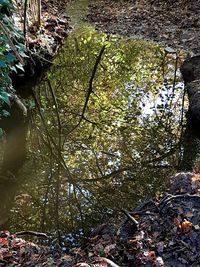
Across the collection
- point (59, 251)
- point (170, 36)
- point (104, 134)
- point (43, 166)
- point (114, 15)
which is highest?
point (114, 15)

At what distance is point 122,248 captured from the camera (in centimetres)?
418

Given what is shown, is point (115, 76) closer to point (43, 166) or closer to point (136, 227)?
point (43, 166)

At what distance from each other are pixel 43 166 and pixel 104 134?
141cm

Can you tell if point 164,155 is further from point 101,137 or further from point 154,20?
point 154,20

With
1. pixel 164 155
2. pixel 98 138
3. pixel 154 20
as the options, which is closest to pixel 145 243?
pixel 164 155

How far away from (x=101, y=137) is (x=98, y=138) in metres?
0.07

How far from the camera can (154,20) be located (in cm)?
1369

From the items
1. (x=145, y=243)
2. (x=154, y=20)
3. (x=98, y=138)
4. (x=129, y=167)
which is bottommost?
(x=145, y=243)

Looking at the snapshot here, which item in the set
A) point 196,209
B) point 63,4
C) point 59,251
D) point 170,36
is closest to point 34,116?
point 59,251

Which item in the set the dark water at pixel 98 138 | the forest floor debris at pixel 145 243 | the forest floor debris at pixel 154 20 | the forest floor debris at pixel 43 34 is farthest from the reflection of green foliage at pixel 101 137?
the forest floor debris at pixel 154 20

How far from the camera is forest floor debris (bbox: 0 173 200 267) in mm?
3963

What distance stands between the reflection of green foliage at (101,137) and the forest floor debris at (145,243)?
2.89 ft

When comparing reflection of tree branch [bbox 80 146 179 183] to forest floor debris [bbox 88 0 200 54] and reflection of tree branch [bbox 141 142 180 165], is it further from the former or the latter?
forest floor debris [bbox 88 0 200 54]

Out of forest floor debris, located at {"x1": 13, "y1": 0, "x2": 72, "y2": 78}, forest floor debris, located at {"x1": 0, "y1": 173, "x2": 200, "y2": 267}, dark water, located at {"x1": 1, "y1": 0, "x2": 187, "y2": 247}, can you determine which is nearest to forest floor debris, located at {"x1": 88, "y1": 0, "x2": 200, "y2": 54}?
dark water, located at {"x1": 1, "y1": 0, "x2": 187, "y2": 247}
